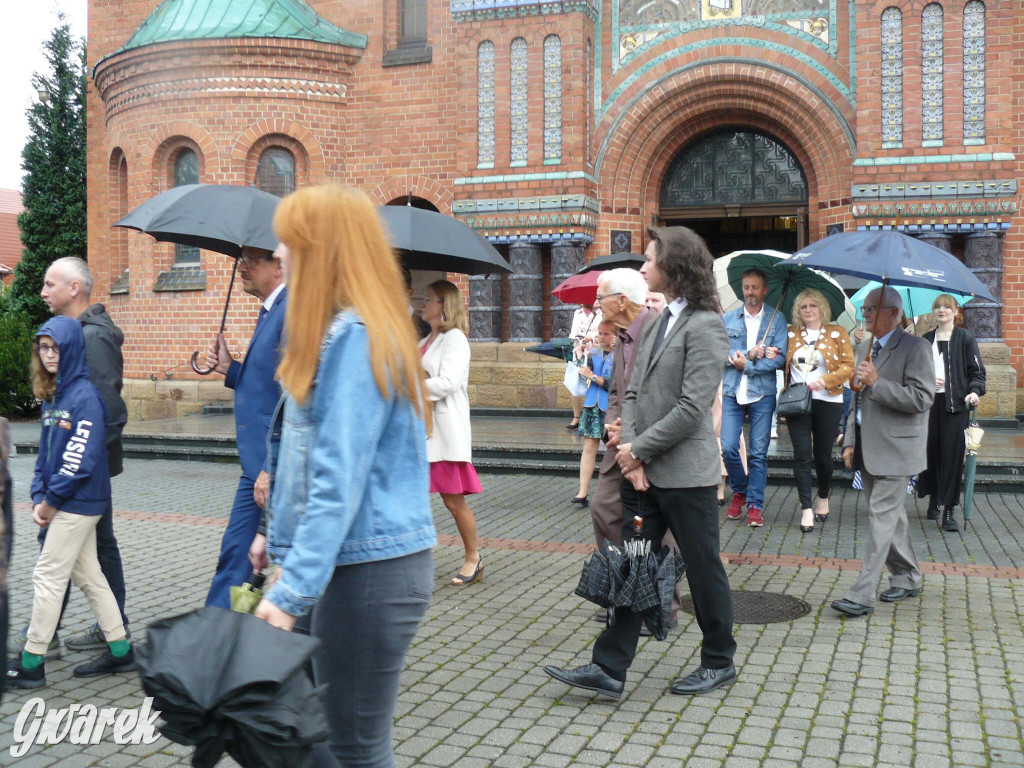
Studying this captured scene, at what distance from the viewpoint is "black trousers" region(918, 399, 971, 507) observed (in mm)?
8484

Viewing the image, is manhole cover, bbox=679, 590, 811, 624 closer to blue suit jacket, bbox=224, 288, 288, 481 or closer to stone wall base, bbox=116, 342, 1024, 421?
blue suit jacket, bbox=224, 288, 288, 481

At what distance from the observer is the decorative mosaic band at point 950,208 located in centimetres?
1430

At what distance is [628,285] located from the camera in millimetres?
5496

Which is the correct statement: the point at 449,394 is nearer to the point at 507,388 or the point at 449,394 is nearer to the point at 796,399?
the point at 796,399

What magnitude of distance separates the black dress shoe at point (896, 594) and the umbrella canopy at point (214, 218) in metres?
4.12

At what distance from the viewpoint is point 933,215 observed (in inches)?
567

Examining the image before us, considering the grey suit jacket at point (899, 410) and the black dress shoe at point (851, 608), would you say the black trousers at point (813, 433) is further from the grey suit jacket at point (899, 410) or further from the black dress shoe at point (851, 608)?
the black dress shoe at point (851, 608)

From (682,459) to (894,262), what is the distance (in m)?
2.08

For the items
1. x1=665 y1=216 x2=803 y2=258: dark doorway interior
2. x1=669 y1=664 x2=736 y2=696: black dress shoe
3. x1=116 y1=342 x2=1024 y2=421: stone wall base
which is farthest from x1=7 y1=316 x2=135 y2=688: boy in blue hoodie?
x1=665 y1=216 x2=803 y2=258: dark doorway interior

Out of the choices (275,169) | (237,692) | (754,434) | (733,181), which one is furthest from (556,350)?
(275,169)

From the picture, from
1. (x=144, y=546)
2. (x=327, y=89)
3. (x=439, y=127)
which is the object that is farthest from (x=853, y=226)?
(x=144, y=546)

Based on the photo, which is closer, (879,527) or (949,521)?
→ (879,527)

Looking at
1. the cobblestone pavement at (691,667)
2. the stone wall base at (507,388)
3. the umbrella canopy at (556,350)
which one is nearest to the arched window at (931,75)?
the stone wall base at (507,388)

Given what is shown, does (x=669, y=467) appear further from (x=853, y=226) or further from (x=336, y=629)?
(x=853, y=226)
